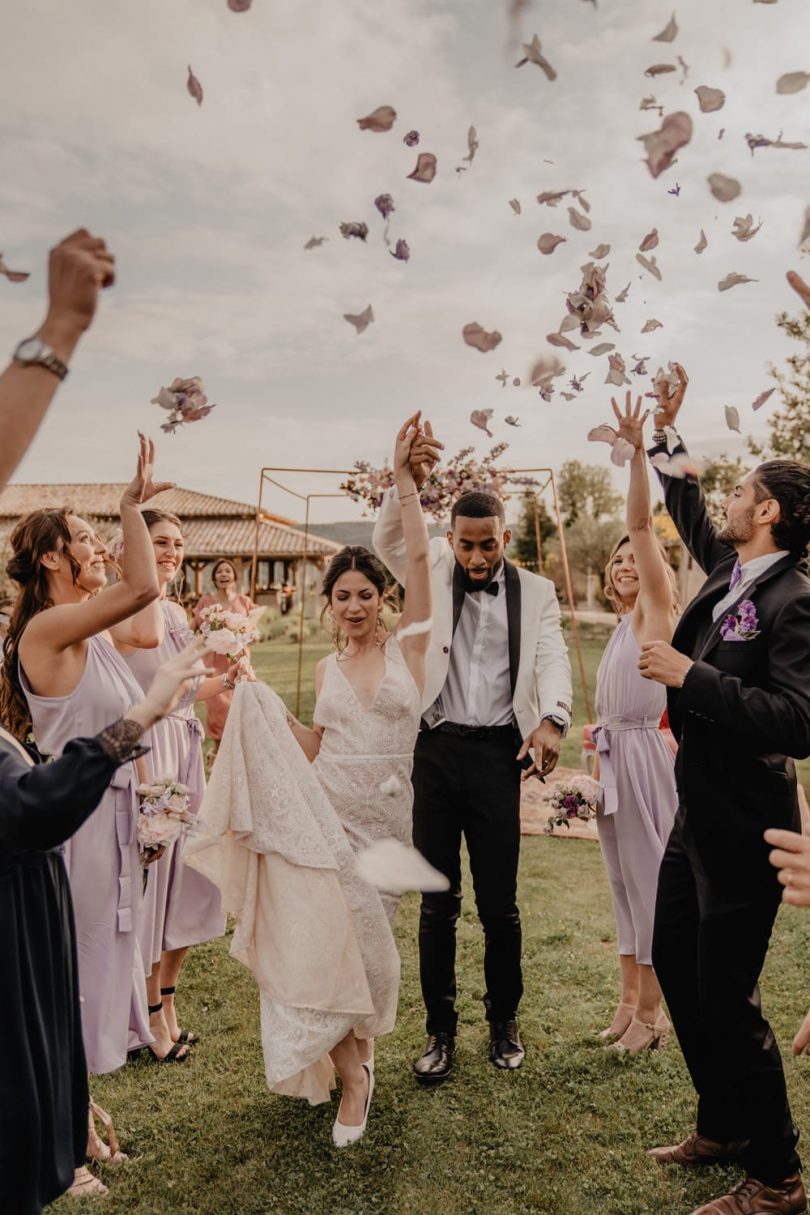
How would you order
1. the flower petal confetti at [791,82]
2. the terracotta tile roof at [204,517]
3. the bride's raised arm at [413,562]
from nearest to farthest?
the flower petal confetti at [791,82] → the bride's raised arm at [413,562] → the terracotta tile roof at [204,517]

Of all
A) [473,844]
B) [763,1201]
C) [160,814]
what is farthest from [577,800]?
[160,814]

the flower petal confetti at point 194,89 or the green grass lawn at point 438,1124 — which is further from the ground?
the flower petal confetti at point 194,89

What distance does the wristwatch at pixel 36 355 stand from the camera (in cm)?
168

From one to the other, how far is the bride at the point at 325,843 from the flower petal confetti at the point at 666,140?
4.76 ft

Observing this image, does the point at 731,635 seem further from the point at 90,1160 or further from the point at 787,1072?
the point at 90,1160

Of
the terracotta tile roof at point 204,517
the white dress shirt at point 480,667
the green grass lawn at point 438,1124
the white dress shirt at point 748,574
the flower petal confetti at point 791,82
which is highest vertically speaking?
the terracotta tile roof at point 204,517

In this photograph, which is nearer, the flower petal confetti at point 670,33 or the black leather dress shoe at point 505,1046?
the flower petal confetti at point 670,33

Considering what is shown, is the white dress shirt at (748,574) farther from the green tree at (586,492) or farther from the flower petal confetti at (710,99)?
the green tree at (586,492)

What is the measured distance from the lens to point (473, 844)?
4395 mm

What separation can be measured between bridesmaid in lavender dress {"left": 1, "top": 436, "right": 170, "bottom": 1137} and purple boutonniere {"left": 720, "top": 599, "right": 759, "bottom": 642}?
2.02 metres

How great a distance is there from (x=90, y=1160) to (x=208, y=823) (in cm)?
138

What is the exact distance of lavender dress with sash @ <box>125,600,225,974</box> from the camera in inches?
171

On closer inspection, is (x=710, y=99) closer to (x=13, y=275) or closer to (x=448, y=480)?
(x=13, y=275)

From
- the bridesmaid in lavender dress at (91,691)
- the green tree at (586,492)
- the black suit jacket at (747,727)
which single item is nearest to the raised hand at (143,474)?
the bridesmaid in lavender dress at (91,691)
